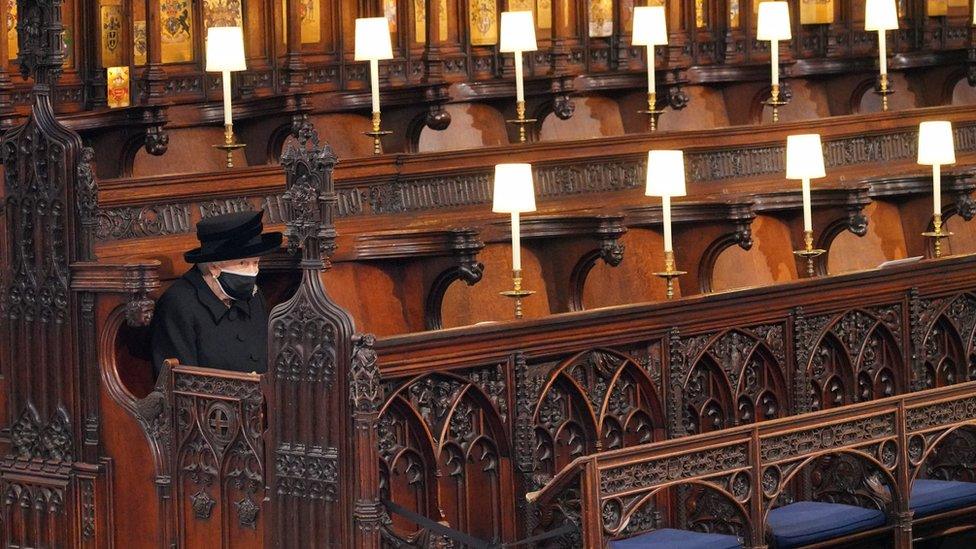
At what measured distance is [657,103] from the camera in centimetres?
1170

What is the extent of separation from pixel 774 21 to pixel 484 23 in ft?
5.58

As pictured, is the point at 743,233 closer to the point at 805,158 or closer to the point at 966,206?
the point at 805,158

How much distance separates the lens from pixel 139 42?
32.6ft

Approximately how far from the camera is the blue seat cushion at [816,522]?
6.57 metres

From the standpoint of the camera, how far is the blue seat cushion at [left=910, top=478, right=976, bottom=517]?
273 inches

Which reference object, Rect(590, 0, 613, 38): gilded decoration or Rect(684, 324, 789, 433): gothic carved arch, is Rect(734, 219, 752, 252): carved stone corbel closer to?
Rect(684, 324, 789, 433): gothic carved arch

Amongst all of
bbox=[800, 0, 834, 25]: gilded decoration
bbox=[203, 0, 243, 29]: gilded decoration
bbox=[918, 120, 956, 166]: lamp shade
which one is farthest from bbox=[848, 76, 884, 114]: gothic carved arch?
bbox=[203, 0, 243, 29]: gilded decoration

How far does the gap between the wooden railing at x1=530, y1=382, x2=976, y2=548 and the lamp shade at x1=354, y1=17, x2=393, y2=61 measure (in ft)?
11.1

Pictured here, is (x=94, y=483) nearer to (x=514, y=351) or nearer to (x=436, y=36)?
(x=514, y=351)

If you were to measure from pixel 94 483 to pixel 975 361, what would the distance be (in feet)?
11.6

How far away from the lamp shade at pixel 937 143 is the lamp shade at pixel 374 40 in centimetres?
255

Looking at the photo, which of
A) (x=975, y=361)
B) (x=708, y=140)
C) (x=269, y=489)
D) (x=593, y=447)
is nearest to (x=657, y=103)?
(x=708, y=140)

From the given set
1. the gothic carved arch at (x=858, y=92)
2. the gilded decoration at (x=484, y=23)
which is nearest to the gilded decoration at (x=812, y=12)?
the gothic carved arch at (x=858, y=92)

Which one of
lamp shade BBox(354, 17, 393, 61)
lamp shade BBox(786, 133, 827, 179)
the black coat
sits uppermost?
lamp shade BBox(354, 17, 393, 61)
